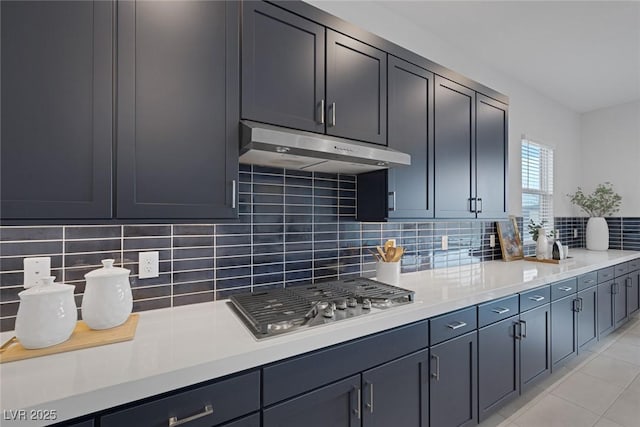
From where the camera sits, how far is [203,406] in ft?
Result: 3.10

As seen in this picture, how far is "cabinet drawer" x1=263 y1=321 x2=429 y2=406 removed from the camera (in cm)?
108

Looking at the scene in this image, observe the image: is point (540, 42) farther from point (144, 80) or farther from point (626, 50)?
point (144, 80)

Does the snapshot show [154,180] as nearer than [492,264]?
Yes

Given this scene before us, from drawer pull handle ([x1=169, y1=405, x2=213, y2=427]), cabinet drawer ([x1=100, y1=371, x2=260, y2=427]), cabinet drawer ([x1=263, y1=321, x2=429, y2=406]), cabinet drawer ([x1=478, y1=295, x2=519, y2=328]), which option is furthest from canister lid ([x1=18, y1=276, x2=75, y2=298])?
cabinet drawer ([x1=478, y1=295, x2=519, y2=328])

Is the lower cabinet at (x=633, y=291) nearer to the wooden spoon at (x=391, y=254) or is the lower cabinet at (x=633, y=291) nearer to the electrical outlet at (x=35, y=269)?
the wooden spoon at (x=391, y=254)

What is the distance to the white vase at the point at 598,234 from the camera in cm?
411

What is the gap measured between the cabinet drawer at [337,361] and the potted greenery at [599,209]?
418cm

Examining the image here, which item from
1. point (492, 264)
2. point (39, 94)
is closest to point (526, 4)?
point (492, 264)

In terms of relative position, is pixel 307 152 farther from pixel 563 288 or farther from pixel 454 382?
pixel 563 288

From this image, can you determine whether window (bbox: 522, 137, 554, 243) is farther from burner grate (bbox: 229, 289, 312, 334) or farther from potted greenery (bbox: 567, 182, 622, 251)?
burner grate (bbox: 229, 289, 312, 334)

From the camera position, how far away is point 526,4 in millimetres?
2238

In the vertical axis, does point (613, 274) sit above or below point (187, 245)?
below

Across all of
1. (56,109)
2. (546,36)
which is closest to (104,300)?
(56,109)

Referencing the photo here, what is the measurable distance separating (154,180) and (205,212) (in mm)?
216
